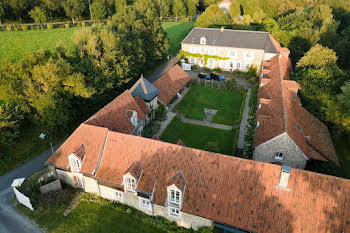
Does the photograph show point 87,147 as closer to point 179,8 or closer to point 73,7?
point 73,7

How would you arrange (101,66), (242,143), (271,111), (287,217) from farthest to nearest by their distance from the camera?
(101,66) < (242,143) < (271,111) < (287,217)

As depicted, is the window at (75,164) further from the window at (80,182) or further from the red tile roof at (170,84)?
the red tile roof at (170,84)

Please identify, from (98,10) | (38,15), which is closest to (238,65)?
(98,10)

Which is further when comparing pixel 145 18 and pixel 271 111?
pixel 145 18

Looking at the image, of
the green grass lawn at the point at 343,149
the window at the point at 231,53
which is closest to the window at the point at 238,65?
the window at the point at 231,53

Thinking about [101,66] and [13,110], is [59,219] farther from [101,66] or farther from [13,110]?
[101,66]

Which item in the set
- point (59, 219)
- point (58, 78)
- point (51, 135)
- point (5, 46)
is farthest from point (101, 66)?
point (5, 46)
